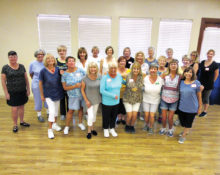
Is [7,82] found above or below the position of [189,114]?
above

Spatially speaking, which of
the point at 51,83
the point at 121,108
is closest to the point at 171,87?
the point at 121,108

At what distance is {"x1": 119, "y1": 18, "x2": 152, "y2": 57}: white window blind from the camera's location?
4.52 m

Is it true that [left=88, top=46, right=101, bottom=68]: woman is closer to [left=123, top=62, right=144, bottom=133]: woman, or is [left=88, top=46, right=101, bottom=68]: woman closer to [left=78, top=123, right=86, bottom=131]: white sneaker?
[left=123, top=62, right=144, bottom=133]: woman

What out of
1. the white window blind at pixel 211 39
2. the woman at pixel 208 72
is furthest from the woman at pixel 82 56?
the white window blind at pixel 211 39

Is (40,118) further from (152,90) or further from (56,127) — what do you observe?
(152,90)

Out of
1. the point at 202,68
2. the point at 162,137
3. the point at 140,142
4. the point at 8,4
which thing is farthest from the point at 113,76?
the point at 8,4

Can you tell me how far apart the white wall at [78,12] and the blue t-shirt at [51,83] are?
219 cm

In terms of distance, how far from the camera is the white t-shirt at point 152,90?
2.76 metres

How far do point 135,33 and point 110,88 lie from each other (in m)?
2.67

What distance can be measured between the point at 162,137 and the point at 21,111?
9.36ft

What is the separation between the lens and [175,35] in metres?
4.67

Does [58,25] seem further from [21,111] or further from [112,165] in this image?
[112,165]

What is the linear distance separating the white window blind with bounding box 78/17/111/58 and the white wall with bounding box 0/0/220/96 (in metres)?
0.14

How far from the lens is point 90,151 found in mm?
2541
